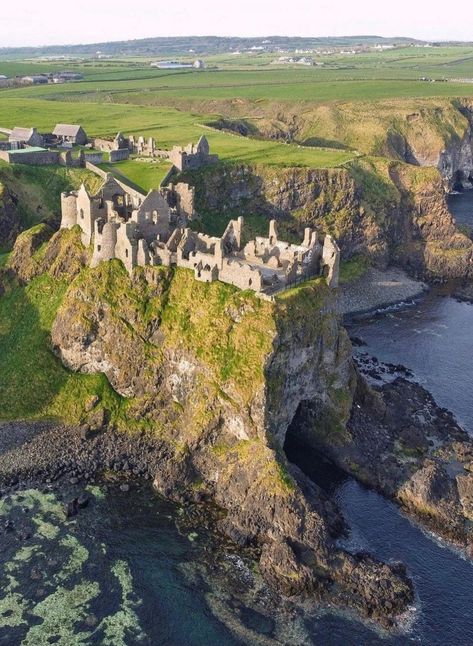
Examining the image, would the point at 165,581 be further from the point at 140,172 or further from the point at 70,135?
the point at 70,135

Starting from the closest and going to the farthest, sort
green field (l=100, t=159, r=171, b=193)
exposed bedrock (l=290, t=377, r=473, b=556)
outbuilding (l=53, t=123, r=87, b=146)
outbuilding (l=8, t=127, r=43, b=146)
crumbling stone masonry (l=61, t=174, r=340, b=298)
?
1. exposed bedrock (l=290, t=377, r=473, b=556)
2. crumbling stone masonry (l=61, t=174, r=340, b=298)
3. green field (l=100, t=159, r=171, b=193)
4. outbuilding (l=8, t=127, r=43, b=146)
5. outbuilding (l=53, t=123, r=87, b=146)

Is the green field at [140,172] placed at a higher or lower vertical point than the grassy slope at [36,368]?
higher

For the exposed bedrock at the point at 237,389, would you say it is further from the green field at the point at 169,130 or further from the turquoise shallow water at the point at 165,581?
the green field at the point at 169,130

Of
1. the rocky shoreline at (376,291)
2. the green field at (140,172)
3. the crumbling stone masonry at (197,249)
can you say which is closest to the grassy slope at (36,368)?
the crumbling stone masonry at (197,249)

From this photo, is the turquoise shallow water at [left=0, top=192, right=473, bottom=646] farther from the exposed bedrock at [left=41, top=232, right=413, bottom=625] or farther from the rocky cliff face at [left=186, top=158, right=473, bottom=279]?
the rocky cliff face at [left=186, top=158, right=473, bottom=279]

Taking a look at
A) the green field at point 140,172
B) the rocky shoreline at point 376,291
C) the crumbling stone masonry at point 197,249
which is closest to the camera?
the crumbling stone masonry at point 197,249

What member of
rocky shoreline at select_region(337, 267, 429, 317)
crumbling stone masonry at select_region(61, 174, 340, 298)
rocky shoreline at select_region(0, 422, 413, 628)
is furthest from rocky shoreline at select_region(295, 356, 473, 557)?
rocky shoreline at select_region(337, 267, 429, 317)

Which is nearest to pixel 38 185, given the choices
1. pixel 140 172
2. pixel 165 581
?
pixel 140 172
